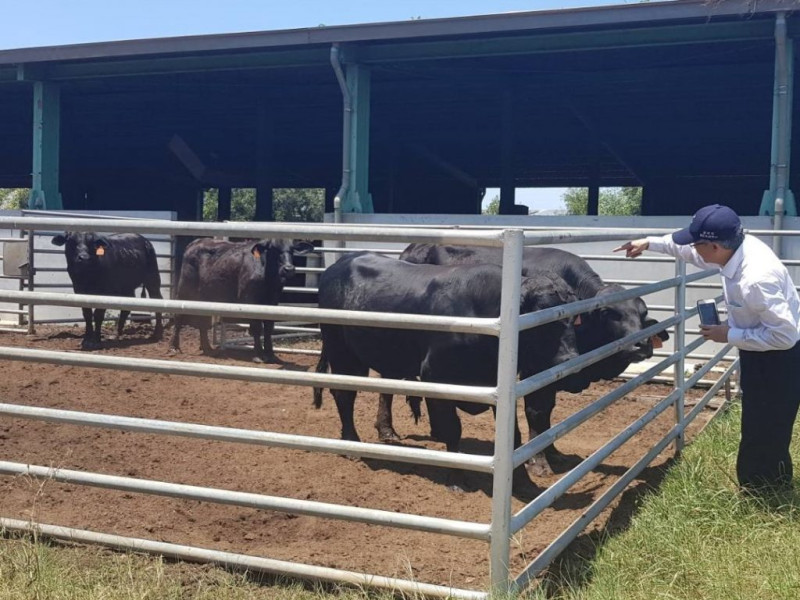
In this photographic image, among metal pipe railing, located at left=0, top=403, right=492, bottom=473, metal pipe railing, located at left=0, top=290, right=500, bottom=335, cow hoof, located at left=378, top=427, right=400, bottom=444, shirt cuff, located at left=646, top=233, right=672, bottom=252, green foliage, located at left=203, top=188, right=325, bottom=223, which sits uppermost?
green foliage, located at left=203, top=188, right=325, bottom=223

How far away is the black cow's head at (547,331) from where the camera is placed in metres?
5.02

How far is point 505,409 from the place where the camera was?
3.22 m

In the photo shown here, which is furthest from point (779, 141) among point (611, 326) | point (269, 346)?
point (269, 346)

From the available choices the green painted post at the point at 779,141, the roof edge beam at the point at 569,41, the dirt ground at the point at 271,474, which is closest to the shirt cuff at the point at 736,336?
the dirt ground at the point at 271,474

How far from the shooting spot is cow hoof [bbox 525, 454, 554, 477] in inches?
227

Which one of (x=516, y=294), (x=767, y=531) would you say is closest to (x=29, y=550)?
(x=516, y=294)

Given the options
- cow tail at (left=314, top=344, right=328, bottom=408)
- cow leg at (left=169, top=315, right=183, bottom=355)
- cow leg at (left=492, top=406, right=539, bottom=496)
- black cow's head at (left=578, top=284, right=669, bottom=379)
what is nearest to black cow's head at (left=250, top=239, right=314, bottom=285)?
cow leg at (left=169, top=315, right=183, bottom=355)

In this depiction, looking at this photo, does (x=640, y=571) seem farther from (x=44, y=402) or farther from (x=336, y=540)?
(x=44, y=402)

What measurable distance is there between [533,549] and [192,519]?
166 centimetres

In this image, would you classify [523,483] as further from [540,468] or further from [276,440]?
[276,440]

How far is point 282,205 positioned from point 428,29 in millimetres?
40909

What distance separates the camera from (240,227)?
3.75m

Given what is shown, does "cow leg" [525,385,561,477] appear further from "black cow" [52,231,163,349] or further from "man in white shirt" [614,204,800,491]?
"black cow" [52,231,163,349]

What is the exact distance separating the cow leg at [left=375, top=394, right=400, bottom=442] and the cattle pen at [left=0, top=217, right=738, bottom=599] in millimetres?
2478
